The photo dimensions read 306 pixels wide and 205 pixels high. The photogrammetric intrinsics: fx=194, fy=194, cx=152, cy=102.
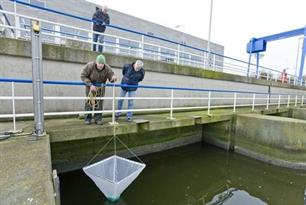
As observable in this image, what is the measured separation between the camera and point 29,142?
9.00 ft

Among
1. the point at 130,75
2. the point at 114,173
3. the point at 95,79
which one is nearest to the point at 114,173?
the point at 114,173

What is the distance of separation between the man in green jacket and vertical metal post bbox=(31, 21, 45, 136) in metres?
0.94

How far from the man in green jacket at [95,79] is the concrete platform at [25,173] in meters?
1.33

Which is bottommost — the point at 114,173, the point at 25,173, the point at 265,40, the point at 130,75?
the point at 114,173

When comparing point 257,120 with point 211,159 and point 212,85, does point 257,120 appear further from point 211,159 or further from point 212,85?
point 212,85

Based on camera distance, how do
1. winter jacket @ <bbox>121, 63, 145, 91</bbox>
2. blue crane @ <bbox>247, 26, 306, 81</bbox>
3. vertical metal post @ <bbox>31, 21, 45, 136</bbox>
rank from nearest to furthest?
1. vertical metal post @ <bbox>31, 21, 45, 136</bbox>
2. winter jacket @ <bbox>121, 63, 145, 91</bbox>
3. blue crane @ <bbox>247, 26, 306, 81</bbox>

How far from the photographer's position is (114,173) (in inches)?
141

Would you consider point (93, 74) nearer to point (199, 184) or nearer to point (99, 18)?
point (99, 18)

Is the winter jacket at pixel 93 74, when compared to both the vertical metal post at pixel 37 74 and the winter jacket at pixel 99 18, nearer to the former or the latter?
the vertical metal post at pixel 37 74

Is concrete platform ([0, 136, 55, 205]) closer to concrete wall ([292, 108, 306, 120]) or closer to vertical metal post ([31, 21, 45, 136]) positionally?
vertical metal post ([31, 21, 45, 136])

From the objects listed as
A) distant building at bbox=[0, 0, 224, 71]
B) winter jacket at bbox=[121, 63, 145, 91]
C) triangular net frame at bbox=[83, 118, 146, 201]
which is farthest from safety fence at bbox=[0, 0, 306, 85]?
triangular net frame at bbox=[83, 118, 146, 201]

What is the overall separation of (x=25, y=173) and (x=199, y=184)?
12.2 ft

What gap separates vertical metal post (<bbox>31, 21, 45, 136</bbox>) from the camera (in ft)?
9.28

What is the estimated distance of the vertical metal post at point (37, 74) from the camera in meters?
2.83
